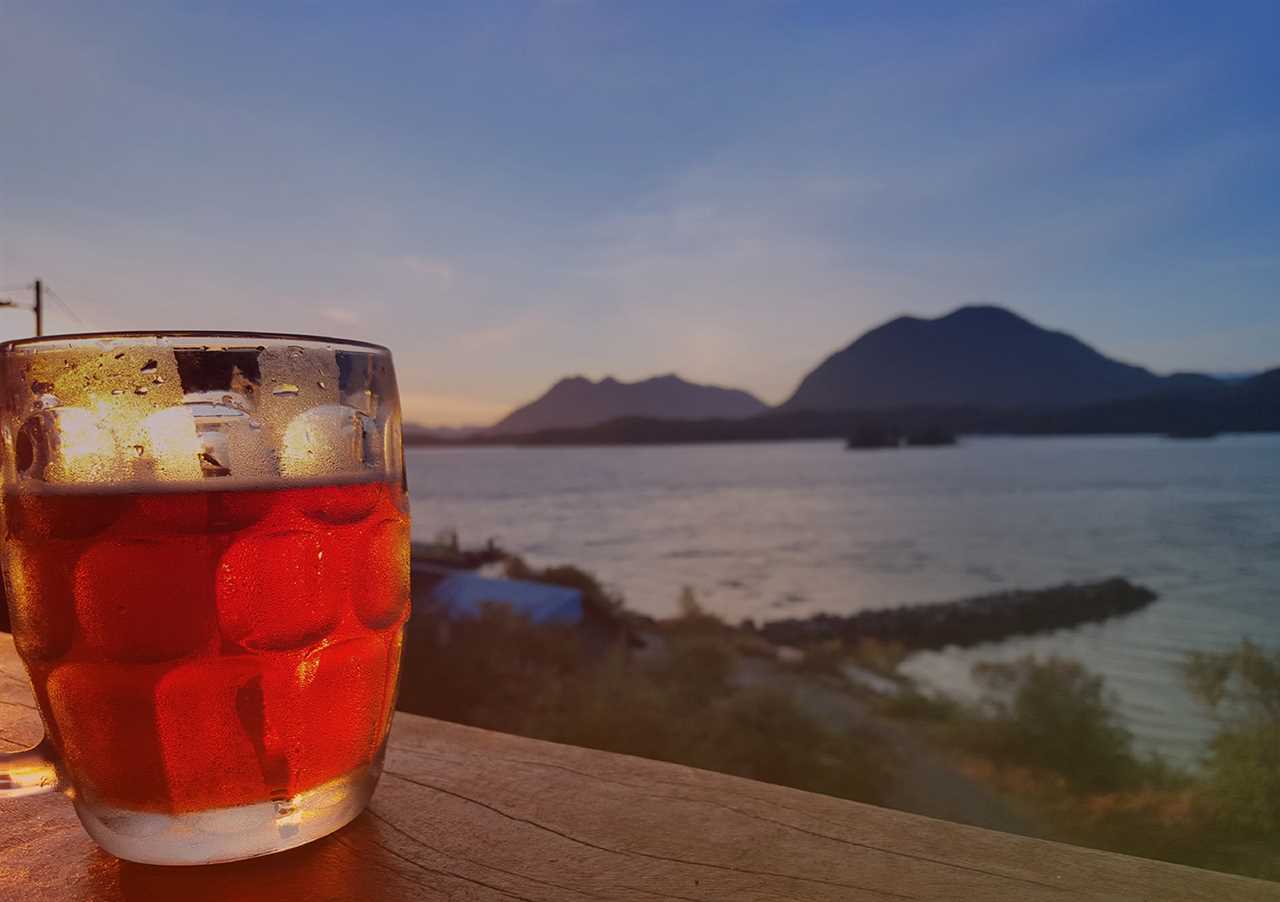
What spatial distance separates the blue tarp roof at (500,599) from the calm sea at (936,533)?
3.80ft

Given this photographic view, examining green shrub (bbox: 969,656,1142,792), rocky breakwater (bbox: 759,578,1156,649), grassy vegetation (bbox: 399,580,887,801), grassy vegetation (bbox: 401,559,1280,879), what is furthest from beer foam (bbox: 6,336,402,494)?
rocky breakwater (bbox: 759,578,1156,649)

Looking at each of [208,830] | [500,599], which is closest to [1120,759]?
[500,599]

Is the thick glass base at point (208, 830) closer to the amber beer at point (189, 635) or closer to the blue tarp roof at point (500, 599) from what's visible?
the amber beer at point (189, 635)

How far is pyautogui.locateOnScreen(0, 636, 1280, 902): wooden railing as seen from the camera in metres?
0.56

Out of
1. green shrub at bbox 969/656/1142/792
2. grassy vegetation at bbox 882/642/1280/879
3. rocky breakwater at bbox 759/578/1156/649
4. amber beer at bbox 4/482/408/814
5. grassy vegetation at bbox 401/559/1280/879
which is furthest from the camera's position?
rocky breakwater at bbox 759/578/1156/649

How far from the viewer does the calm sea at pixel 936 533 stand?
10.2 metres

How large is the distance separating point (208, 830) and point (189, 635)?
0.13 m

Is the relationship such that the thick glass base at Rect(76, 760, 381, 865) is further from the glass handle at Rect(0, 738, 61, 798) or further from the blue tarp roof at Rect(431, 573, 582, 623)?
the blue tarp roof at Rect(431, 573, 582, 623)

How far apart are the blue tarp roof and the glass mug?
10.6 meters

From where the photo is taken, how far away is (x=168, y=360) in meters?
0.55

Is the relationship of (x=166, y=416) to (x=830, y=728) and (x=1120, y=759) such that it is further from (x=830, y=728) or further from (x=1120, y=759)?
(x=1120, y=759)

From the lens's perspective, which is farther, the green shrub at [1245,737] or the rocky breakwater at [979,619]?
the rocky breakwater at [979,619]

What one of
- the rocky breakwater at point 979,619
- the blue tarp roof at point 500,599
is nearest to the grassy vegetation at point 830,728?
the blue tarp roof at point 500,599

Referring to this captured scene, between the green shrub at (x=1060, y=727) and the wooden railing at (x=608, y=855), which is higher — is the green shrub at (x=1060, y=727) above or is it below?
below
